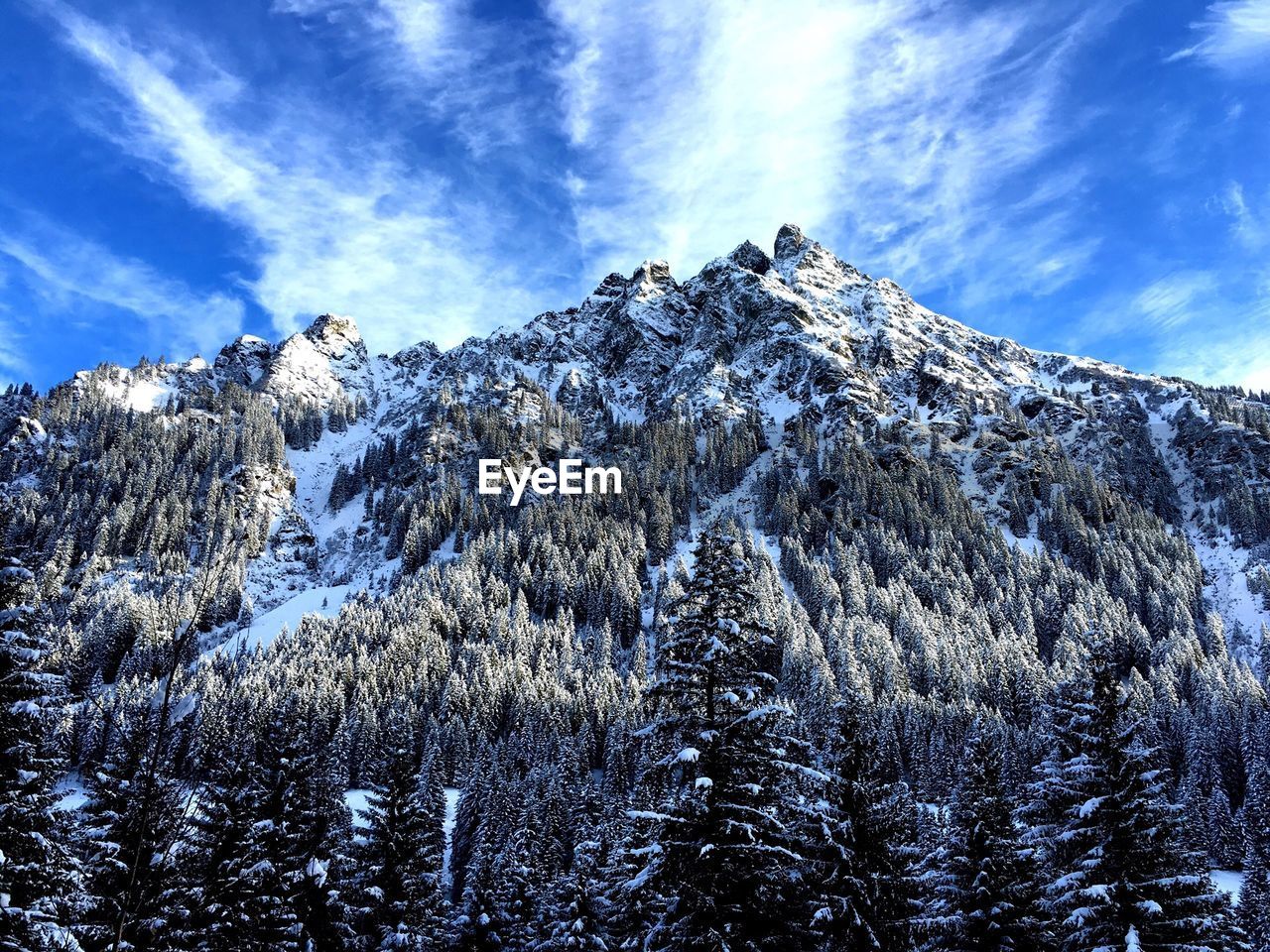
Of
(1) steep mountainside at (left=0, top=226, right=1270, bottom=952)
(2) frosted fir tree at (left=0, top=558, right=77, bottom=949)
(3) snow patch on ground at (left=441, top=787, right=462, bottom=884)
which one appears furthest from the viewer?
(3) snow patch on ground at (left=441, top=787, right=462, bottom=884)

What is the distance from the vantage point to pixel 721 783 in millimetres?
15328

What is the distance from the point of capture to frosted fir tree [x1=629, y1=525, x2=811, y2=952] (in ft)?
47.8

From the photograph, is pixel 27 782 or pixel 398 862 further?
pixel 398 862

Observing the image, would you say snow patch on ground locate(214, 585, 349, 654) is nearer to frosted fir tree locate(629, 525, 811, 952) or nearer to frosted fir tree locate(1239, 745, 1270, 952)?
frosted fir tree locate(629, 525, 811, 952)

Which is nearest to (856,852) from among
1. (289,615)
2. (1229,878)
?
(1229,878)

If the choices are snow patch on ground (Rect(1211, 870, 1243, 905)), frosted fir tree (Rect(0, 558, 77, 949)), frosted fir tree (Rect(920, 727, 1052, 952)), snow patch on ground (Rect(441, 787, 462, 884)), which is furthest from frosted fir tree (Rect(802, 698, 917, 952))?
snow patch on ground (Rect(1211, 870, 1243, 905))

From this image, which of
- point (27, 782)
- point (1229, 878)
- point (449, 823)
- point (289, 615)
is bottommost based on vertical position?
point (1229, 878)

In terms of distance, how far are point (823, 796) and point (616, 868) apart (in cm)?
1834

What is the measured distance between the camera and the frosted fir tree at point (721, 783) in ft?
47.8

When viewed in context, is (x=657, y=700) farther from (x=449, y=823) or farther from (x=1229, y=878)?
(x=1229, y=878)

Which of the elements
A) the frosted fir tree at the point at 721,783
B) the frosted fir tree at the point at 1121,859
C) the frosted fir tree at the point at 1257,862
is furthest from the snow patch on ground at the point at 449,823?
the frosted fir tree at the point at 1257,862

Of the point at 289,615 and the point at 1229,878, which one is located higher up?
the point at 289,615

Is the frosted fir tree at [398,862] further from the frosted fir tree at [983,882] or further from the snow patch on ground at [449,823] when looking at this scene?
the snow patch on ground at [449,823]

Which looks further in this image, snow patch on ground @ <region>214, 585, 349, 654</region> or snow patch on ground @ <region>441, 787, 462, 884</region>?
snow patch on ground @ <region>214, 585, 349, 654</region>
